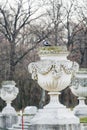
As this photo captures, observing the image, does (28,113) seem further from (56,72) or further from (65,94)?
(65,94)

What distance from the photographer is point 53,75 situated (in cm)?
1038

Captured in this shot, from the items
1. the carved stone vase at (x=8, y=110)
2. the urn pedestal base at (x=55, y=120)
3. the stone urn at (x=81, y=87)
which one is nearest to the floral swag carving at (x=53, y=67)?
the urn pedestal base at (x=55, y=120)

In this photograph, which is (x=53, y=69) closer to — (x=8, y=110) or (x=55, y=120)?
(x=55, y=120)

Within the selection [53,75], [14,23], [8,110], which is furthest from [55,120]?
[14,23]

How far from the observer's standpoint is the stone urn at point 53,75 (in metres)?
10.4

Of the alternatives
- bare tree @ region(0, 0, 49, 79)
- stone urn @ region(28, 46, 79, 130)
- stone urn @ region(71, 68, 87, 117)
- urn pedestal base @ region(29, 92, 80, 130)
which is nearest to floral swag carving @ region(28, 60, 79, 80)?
stone urn @ region(28, 46, 79, 130)

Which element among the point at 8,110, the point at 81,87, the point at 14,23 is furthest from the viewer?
the point at 14,23

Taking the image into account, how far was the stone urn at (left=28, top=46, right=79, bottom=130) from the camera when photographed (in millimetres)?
10383

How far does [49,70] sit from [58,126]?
3.81ft

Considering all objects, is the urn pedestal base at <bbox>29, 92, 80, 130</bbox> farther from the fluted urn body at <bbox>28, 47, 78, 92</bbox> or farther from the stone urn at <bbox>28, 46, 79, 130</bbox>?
the fluted urn body at <bbox>28, 47, 78, 92</bbox>

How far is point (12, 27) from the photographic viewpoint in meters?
39.0

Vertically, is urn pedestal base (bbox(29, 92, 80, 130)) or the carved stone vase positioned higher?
urn pedestal base (bbox(29, 92, 80, 130))

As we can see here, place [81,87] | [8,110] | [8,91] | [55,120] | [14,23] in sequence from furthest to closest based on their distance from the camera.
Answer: [14,23] → [8,91] → [8,110] → [81,87] → [55,120]

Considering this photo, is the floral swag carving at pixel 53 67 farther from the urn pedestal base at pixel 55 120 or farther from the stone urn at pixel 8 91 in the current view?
the stone urn at pixel 8 91
